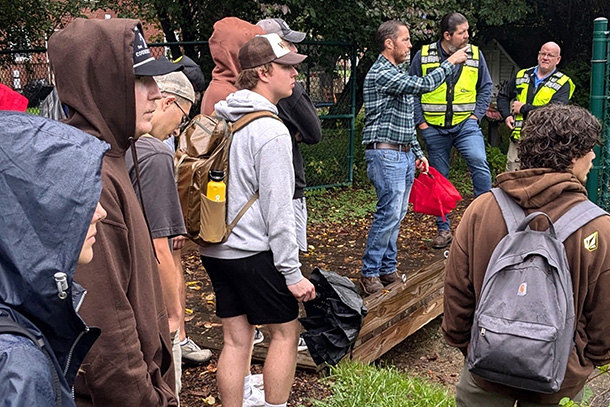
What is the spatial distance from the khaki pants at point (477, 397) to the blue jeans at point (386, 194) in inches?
104

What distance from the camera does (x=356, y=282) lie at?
21.8 ft

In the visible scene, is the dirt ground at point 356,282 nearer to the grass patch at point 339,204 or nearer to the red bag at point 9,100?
the grass patch at point 339,204

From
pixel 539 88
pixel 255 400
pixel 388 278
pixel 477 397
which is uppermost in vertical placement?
pixel 477 397

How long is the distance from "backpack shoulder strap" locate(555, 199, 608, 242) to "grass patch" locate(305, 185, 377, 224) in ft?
21.9

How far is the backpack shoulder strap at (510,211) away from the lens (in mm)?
2793

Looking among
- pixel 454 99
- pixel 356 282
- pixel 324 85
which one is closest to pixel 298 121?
pixel 356 282

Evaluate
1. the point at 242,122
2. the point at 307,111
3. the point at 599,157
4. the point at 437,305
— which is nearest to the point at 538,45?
the point at 599,157

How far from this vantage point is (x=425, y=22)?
1087 centimetres

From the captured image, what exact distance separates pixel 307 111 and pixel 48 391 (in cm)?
317

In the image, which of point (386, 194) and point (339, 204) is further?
point (339, 204)

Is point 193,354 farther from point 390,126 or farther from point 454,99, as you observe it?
point 454,99

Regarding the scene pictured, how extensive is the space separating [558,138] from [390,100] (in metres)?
A: 2.87

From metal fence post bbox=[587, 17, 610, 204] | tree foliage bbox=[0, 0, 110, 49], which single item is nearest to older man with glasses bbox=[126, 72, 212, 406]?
metal fence post bbox=[587, 17, 610, 204]

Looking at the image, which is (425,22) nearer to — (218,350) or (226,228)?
(218,350)
